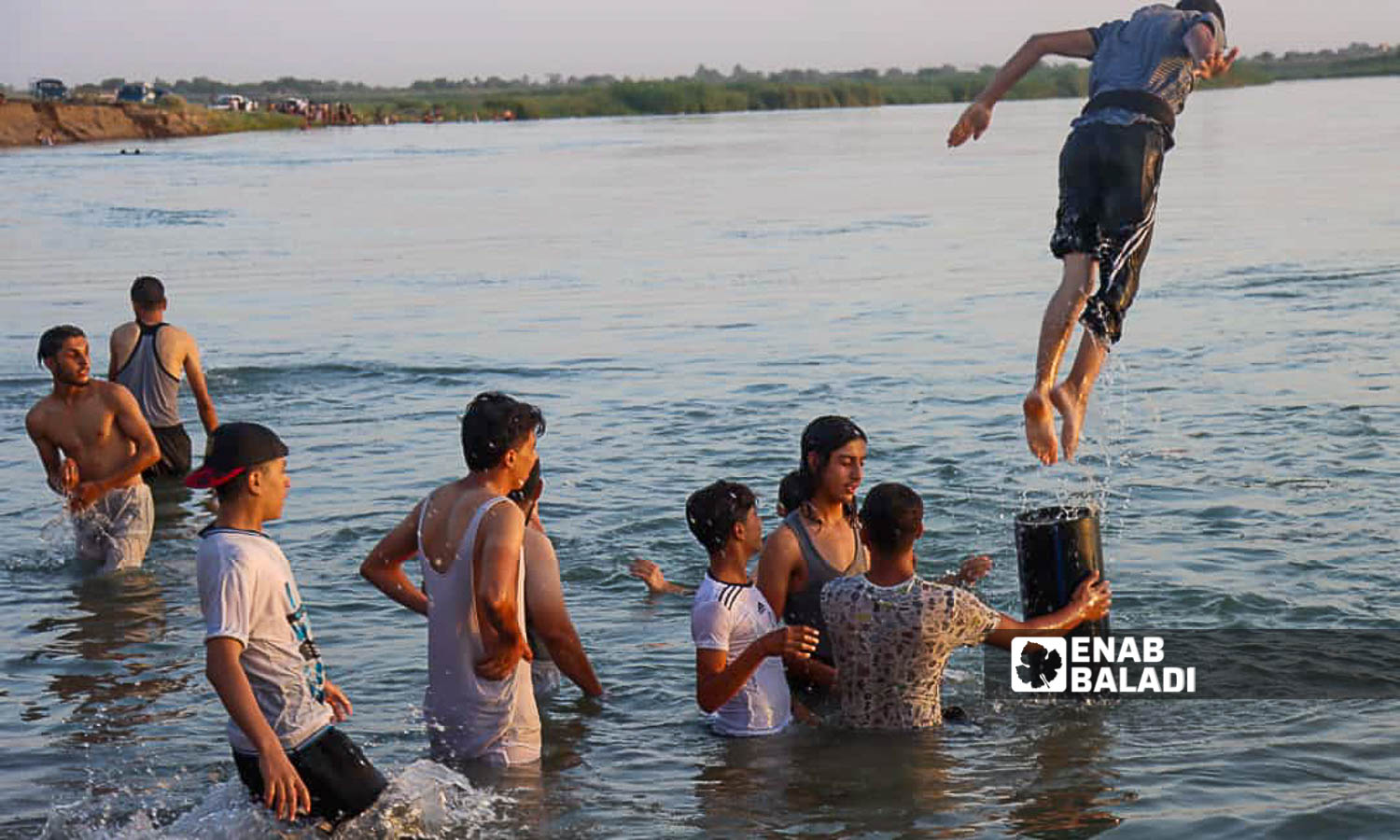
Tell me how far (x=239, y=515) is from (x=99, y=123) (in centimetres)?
10483

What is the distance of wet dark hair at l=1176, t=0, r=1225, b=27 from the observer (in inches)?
286

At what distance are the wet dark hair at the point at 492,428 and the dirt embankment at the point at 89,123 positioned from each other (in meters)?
96.4

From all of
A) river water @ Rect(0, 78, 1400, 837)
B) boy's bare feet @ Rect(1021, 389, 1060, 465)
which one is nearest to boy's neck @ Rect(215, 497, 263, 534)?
river water @ Rect(0, 78, 1400, 837)

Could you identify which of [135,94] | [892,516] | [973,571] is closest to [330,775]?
[892,516]

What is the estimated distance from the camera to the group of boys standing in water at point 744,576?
6.01 meters

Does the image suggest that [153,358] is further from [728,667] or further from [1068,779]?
[1068,779]

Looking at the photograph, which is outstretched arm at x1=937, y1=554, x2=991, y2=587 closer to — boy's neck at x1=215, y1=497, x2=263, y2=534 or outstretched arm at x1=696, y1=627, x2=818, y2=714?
outstretched arm at x1=696, y1=627, x2=818, y2=714

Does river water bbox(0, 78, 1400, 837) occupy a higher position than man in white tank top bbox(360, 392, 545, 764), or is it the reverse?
man in white tank top bbox(360, 392, 545, 764)

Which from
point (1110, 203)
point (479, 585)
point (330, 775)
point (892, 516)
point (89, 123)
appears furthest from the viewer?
point (89, 123)

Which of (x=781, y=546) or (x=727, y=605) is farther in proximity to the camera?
(x=781, y=546)

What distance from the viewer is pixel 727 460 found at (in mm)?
15344

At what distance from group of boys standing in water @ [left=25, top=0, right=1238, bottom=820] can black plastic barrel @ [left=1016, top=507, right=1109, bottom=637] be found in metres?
0.07

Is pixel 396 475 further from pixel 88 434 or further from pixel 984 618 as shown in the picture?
pixel 984 618

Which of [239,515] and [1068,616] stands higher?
[239,515]
